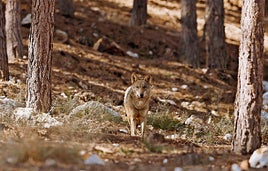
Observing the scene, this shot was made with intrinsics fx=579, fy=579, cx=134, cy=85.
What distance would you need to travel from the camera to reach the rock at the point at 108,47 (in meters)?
19.3

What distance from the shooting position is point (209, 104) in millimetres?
16578

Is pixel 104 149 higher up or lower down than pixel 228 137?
higher up

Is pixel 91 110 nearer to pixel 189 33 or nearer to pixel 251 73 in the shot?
pixel 251 73

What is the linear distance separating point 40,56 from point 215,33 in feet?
31.1

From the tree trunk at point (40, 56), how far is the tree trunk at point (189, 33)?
9.57m

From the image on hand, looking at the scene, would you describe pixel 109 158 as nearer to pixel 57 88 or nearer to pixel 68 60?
pixel 57 88

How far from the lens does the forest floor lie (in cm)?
756

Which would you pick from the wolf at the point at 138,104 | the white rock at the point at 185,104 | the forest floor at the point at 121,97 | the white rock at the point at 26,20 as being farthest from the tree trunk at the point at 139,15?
the wolf at the point at 138,104

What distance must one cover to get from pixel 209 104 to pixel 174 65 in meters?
3.28

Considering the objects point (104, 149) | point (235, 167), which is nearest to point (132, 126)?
point (104, 149)

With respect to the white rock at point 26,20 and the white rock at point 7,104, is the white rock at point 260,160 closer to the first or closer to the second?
the white rock at point 7,104

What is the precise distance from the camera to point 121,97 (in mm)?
15062

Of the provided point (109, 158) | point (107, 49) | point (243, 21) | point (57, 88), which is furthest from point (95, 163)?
point (107, 49)

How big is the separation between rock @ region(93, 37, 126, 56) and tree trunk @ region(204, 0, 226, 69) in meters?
2.95
